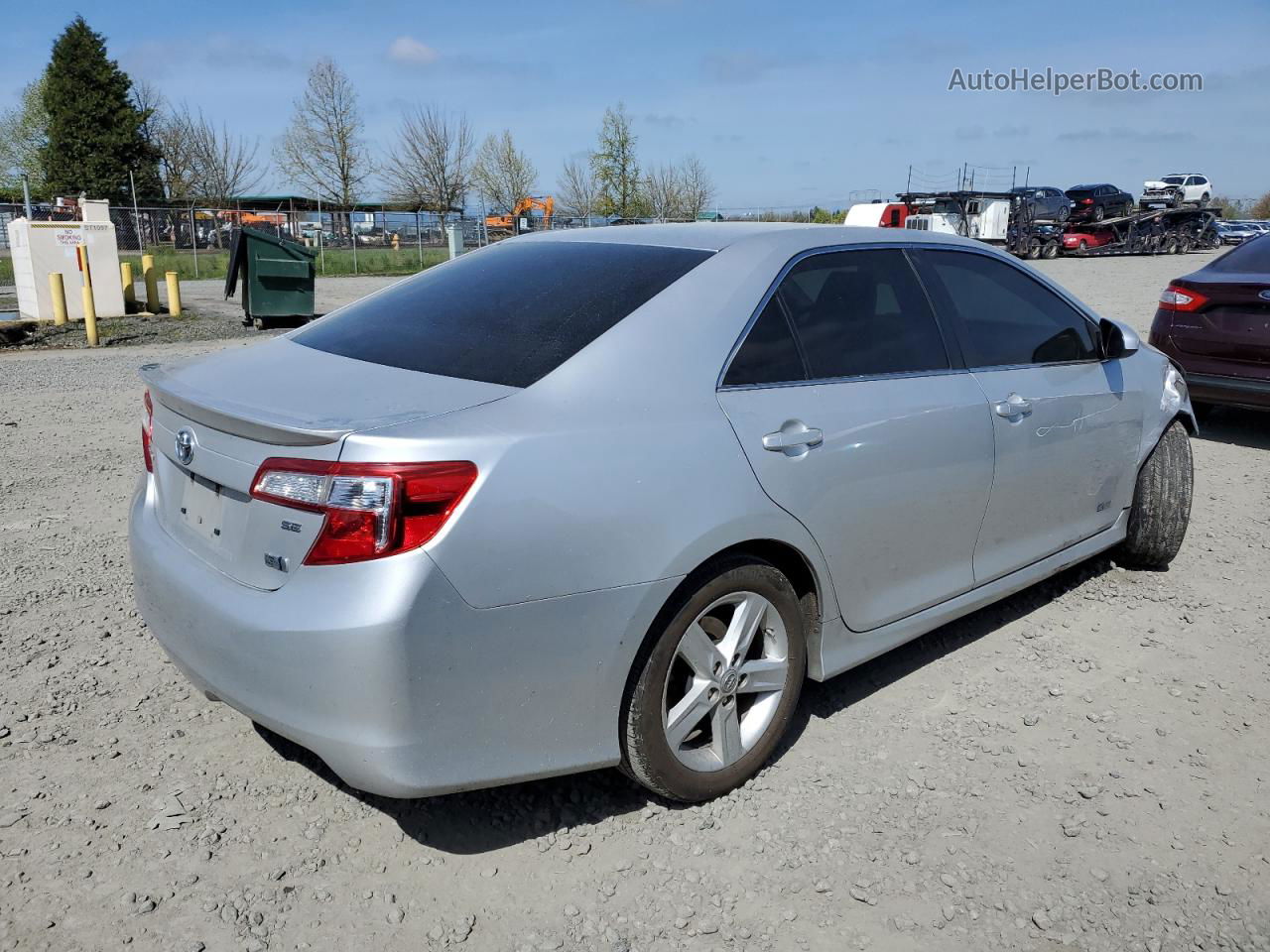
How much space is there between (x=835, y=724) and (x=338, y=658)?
6.10 feet

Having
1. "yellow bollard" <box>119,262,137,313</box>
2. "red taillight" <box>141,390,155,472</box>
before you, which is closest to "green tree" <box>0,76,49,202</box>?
"yellow bollard" <box>119,262,137,313</box>

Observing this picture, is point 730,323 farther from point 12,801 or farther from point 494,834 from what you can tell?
point 12,801

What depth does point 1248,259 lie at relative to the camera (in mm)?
7637

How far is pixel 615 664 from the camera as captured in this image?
2.54 metres

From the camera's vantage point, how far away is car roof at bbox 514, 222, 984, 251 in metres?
3.23

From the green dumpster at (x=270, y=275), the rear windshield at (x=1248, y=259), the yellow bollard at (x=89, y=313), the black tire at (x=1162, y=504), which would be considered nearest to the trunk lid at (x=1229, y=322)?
the rear windshield at (x=1248, y=259)

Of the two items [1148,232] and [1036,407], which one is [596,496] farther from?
[1148,232]

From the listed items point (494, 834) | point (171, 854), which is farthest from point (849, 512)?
point (171, 854)

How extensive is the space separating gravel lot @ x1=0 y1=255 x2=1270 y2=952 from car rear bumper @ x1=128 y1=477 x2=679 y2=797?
380mm

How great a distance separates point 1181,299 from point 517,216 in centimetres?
3519

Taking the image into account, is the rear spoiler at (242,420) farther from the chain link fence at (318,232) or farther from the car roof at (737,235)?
the chain link fence at (318,232)

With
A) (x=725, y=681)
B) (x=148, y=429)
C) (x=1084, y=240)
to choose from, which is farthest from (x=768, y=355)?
(x=1084, y=240)

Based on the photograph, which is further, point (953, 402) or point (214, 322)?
point (214, 322)

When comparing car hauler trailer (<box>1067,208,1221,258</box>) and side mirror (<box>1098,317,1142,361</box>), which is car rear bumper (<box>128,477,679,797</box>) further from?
car hauler trailer (<box>1067,208,1221,258</box>)
